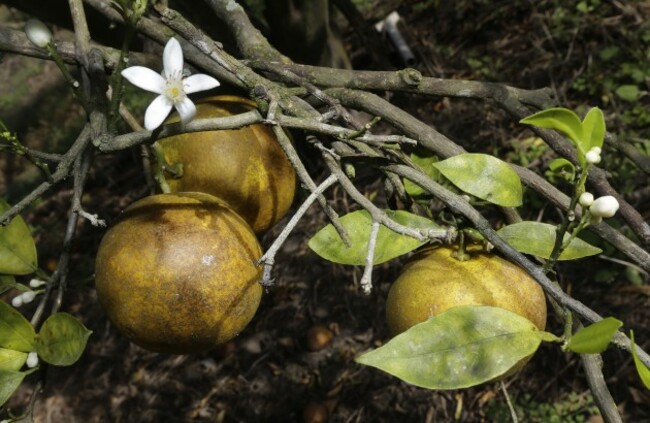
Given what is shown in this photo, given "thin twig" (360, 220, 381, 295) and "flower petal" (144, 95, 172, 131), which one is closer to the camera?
"thin twig" (360, 220, 381, 295)

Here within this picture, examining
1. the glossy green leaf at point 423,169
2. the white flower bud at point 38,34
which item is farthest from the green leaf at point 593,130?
the white flower bud at point 38,34

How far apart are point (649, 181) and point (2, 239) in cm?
262

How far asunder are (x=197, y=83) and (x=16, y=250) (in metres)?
0.71

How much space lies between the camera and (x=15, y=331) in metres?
1.45

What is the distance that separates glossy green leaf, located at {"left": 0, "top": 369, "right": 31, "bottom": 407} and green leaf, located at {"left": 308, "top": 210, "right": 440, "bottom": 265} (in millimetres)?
751

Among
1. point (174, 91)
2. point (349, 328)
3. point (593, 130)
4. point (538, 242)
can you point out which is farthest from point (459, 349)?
point (349, 328)

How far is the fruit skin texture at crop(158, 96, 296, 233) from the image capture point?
1495 millimetres

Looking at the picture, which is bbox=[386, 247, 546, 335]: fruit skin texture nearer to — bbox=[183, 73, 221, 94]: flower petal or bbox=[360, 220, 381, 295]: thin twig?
bbox=[360, 220, 381, 295]: thin twig

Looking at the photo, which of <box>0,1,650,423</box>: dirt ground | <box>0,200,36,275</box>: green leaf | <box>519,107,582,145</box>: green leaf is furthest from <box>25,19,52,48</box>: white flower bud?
<box>0,1,650,423</box>: dirt ground

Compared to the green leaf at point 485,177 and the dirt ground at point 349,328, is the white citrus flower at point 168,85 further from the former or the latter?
the dirt ground at point 349,328

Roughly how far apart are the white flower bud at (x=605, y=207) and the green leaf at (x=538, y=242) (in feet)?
0.60

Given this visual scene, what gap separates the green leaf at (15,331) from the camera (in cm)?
143

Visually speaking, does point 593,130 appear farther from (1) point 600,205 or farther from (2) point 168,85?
(2) point 168,85

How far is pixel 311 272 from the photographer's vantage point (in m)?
3.36
